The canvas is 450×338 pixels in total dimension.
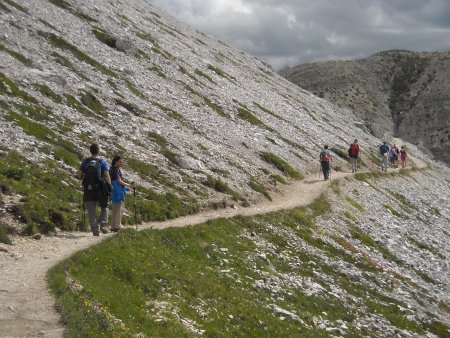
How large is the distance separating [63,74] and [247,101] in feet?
110

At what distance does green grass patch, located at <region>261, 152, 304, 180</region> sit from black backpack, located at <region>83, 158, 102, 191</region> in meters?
31.1

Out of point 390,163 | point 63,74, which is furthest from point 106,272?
point 390,163

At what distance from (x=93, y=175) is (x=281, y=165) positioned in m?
32.2

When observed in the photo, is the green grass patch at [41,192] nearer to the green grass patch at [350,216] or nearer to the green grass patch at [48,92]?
the green grass patch at [48,92]

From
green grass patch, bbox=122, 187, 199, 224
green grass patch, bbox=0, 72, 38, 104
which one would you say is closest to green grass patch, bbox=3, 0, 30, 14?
green grass patch, bbox=0, 72, 38, 104

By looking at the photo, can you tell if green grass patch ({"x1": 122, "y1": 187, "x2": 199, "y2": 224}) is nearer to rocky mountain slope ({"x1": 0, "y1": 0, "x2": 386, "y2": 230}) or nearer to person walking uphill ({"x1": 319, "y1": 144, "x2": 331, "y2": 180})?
rocky mountain slope ({"x1": 0, "y1": 0, "x2": 386, "y2": 230})

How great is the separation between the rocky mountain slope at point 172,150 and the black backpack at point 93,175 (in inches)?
92.5

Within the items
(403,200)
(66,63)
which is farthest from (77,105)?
(403,200)

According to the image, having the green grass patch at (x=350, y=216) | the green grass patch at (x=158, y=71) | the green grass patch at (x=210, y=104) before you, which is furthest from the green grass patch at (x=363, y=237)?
the green grass patch at (x=158, y=71)

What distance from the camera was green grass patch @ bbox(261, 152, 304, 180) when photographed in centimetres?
4997

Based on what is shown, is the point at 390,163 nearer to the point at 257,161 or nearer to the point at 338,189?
the point at 338,189

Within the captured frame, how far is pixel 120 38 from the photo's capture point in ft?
209

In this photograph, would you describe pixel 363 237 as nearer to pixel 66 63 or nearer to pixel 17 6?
pixel 66 63

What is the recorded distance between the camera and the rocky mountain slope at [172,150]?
25.5 meters
